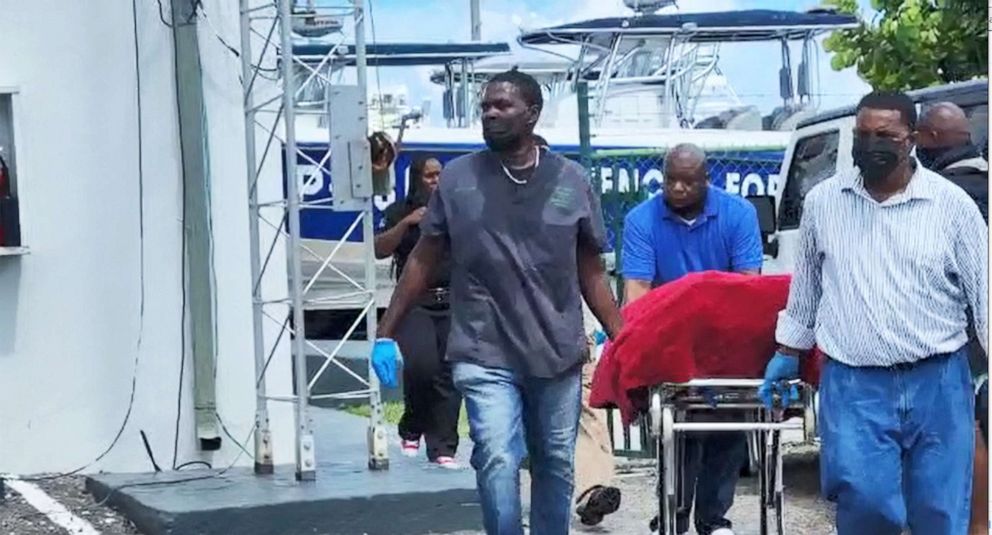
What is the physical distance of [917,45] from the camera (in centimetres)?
1452

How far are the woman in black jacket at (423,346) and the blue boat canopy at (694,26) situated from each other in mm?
17847

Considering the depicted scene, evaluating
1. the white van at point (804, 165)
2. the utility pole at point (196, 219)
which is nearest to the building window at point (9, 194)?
the utility pole at point (196, 219)

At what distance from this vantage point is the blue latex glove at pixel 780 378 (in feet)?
20.2

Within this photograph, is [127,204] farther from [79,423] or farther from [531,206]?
[531,206]

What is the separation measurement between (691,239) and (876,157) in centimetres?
201

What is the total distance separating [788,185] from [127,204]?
464 cm

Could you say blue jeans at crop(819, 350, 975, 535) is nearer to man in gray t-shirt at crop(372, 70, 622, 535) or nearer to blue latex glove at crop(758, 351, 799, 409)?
blue latex glove at crop(758, 351, 799, 409)

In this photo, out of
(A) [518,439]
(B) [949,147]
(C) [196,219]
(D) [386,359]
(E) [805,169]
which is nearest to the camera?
(A) [518,439]

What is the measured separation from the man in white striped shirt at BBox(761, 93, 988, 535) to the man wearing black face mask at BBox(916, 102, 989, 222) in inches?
82.7

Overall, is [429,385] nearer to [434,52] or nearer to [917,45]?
[917,45]

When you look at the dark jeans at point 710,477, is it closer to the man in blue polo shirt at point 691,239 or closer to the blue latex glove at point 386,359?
the man in blue polo shirt at point 691,239

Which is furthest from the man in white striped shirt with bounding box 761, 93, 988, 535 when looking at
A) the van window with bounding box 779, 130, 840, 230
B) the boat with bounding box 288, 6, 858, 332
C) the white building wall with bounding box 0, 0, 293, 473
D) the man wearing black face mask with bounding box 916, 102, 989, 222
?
the boat with bounding box 288, 6, 858, 332

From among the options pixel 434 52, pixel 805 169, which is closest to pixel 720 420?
pixel 805 169

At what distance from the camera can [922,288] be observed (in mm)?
5590
